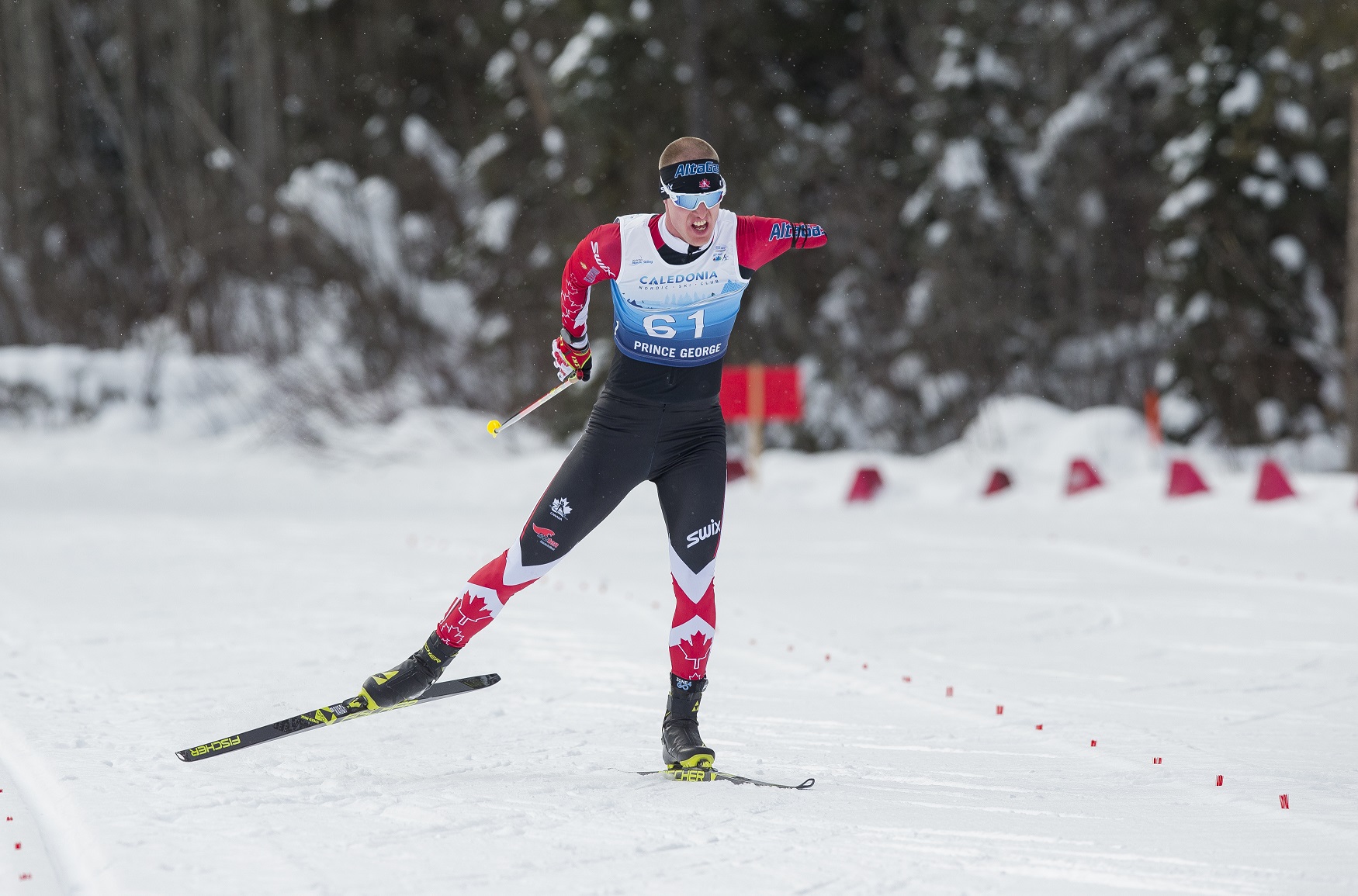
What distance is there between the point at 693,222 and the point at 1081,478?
793cm

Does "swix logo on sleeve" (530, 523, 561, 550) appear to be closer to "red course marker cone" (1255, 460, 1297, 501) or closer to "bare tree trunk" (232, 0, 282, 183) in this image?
"red course marker cone" (1255, 460, 1297, 501)

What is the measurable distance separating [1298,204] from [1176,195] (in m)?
1.28

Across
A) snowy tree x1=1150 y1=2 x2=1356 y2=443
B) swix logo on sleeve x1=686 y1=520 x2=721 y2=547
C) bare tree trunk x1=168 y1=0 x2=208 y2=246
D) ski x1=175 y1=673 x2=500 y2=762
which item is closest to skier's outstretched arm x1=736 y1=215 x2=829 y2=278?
swix logo on sleeve x1=686 y1=520 x2=721 y2=547

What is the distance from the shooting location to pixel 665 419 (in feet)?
14.8

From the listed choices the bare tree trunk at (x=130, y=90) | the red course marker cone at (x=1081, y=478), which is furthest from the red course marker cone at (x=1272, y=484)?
the bare tree trunk at (x=130, y=90)

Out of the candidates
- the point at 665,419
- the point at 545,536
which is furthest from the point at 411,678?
the point at 665,419

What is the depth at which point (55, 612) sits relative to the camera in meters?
7.10

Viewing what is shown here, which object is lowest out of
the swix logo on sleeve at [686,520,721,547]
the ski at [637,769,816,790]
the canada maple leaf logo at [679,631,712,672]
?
the ski at [637,769,816,790]

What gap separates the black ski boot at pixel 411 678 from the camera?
4527 millimetres

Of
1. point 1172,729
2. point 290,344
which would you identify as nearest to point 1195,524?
point 1172,729

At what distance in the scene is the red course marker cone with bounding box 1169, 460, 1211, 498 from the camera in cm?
1089

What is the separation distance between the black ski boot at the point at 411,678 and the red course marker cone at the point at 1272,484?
766 centimetres

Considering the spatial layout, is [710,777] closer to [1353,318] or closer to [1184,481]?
[1184,481]

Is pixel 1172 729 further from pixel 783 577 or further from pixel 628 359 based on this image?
pixel 783 577
